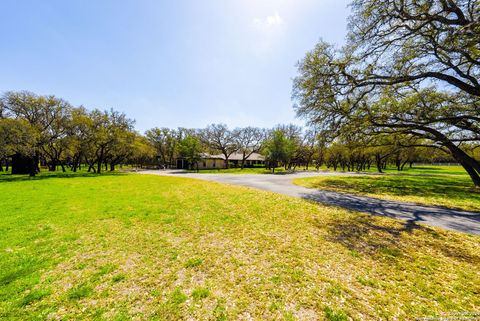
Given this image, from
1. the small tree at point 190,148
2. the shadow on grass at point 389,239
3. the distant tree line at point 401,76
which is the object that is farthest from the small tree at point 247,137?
the shadow on grass at point 389,239

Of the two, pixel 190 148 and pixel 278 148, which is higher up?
pixel 190 148

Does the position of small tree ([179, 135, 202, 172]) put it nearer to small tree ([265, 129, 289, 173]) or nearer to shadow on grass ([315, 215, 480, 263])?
small tree ([265, 129, 289, 173])

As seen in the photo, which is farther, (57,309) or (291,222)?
(291,222)

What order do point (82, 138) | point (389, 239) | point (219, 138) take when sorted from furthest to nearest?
point (219, 138), point (82, 138), point (389, 239)

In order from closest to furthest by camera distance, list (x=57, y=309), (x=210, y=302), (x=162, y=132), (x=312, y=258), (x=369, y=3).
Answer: (x=57, y=309) → (x=210, y=302) → (x=312, y=258) → (x=369, y=3) → (x=162, y=132)

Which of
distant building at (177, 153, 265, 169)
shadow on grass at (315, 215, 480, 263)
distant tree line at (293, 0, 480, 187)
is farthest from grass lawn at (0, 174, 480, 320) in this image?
distant building at (177, 153, 265, 169)

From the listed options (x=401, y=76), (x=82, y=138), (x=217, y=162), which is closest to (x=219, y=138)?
(x=217, y=162)

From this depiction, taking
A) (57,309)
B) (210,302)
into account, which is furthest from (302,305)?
Answer: (57,309)

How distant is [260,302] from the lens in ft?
9.37

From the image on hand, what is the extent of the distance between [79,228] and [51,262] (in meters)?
2.26

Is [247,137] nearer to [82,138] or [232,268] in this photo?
[82,138]

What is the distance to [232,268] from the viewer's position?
380 centimetres

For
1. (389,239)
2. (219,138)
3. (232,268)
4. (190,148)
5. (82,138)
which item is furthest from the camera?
(219,138)

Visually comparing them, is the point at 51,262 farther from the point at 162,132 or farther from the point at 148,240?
the point at 162,132
